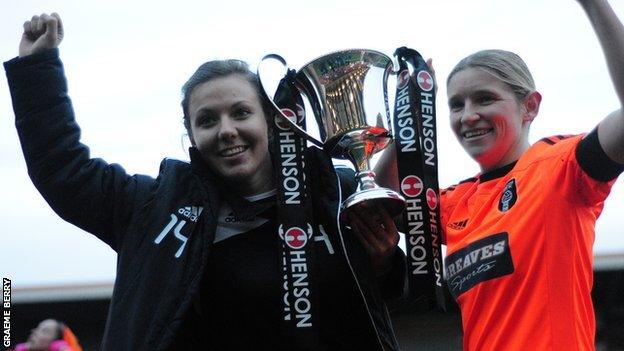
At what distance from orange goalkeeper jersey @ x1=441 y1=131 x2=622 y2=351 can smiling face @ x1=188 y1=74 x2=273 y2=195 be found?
67 centimetres

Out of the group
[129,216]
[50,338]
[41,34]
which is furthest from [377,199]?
[50,338]

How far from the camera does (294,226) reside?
267cm

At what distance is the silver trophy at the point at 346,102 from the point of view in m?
2.83

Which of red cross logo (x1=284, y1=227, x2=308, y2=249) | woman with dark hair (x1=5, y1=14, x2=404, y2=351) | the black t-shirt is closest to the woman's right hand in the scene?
woman with dark hair (x1=5, y1=14, x2=404, y2=351)

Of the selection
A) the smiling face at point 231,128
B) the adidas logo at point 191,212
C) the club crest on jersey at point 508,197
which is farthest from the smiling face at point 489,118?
the adidas logo at point 191,212

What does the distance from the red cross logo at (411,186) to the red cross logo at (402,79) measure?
32 cm

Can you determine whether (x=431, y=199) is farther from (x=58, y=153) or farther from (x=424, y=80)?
(x=58, y=153)

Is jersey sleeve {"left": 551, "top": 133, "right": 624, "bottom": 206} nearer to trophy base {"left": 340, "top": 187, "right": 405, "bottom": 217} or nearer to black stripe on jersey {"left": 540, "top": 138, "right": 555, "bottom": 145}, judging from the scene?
black stripe on jersey {"left": 540, "top": 138, "right": 555, "bottom": 145}

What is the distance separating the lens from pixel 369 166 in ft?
9.22

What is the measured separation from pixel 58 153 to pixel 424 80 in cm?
114

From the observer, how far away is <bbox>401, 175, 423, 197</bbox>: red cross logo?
2795mm

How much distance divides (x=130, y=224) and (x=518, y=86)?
1230 mm

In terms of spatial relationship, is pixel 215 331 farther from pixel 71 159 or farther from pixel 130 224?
pixel 71 159

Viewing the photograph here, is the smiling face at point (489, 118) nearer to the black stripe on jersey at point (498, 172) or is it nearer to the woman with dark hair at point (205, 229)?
the black stripe on jersey at point (498, 172)
